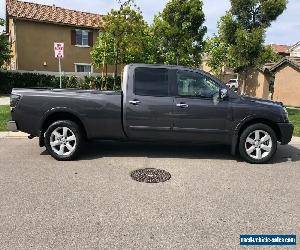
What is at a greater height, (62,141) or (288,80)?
(288,80)

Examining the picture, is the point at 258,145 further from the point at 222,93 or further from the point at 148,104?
the point at 148,104

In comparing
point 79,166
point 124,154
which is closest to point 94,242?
point 79,166

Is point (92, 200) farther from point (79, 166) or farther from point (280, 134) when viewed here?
point (280, 134)

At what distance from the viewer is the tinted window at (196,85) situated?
20.0 ft

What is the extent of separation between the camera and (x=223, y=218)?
3848 millimetres

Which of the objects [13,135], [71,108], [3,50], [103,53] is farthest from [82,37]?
[71,108]

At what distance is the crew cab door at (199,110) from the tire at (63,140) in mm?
1918

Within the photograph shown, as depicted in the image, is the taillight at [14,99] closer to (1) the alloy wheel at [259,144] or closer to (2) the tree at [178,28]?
Result: (1) the alloy wheel at [259,144]

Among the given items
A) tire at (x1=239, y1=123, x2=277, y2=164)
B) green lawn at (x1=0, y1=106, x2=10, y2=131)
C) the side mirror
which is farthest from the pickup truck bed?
green lawn at (x1=0, y1=106, x2=10, y2=131)

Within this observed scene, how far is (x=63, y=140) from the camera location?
605 cm

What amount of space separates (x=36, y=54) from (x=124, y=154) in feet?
71.3

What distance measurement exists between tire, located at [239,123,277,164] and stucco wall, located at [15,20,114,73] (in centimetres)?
2294

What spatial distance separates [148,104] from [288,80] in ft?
58.1

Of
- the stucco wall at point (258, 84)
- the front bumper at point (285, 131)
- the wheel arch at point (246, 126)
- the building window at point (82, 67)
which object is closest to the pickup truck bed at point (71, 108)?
the wheel arch at point (246, 126)
